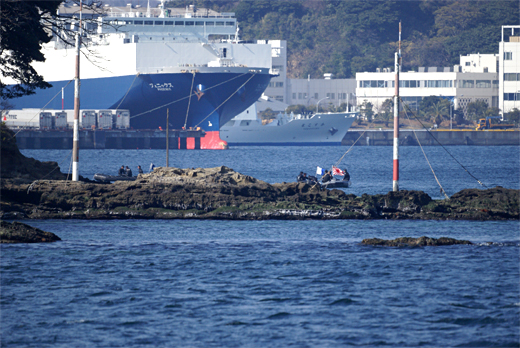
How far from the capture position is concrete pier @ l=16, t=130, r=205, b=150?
101m

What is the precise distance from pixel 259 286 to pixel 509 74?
124m

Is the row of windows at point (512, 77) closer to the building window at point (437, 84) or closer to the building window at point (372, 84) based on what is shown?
the building window at point (437, 84)

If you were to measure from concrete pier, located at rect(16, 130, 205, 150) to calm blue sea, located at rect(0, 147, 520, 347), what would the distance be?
7314 cm

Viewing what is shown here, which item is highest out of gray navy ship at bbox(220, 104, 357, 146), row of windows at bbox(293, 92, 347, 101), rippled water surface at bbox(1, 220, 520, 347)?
row of windows at bbox(293, 92, 347, 101)

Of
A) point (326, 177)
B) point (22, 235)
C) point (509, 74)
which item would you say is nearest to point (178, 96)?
point (326, 177)

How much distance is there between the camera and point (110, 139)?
338 ft

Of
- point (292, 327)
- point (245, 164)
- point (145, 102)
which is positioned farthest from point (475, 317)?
point (145, 102)

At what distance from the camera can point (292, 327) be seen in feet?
53.1

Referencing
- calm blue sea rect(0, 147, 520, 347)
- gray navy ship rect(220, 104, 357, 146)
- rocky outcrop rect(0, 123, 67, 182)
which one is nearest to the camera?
calm blue sea rect(0, 147, 520, 347)

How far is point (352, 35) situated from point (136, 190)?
16950 cm

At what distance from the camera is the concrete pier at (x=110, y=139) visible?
100625 mm

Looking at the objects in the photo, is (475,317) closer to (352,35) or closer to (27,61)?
(27,61)

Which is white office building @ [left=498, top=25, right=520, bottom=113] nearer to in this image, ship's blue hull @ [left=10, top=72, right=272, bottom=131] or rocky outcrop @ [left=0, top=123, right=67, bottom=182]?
ship's blue hull @ [left=10, top=72, right=272, bottom=131]

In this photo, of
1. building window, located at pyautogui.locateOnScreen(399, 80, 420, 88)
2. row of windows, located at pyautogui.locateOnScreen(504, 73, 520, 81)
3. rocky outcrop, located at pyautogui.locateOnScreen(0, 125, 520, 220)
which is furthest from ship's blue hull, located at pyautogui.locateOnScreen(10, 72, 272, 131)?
rocky outcrop, located at pyautogui.locateOnScreen(0, 125, 520, 220)
